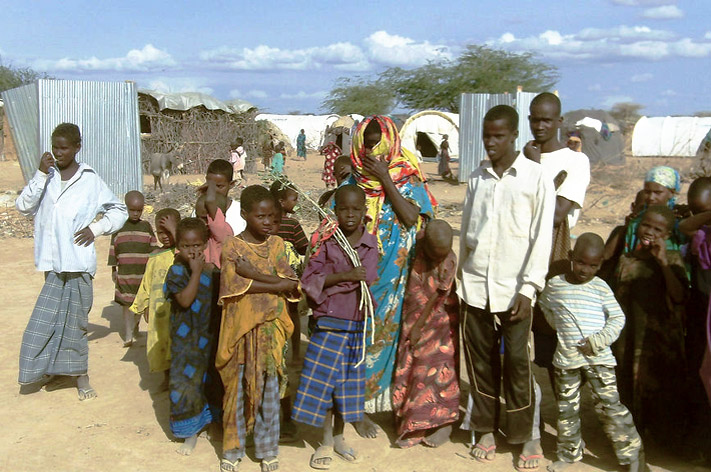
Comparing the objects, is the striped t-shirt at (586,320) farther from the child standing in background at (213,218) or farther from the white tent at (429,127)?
the white tent at (429,127)

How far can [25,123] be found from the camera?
12.5 meters

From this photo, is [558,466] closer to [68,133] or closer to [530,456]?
[530,456]

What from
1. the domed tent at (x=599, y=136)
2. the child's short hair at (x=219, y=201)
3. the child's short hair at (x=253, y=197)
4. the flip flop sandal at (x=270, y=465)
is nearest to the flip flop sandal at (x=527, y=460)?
the flip flop sandal at (x=270, y=465)

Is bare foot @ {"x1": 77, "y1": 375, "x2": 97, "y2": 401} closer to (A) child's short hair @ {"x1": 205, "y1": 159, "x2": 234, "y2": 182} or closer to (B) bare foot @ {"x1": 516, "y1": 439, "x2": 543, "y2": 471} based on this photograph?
(A) child's short hair @ {"x1": 205, "y1": 159, "x2": 234, "y2": 182}

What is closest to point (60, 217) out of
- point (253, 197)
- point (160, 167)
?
point (253, 197)

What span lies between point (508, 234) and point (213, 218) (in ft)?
6.39

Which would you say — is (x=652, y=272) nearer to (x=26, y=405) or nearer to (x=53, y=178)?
(x=53, y=178)

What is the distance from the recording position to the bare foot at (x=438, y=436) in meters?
3.77

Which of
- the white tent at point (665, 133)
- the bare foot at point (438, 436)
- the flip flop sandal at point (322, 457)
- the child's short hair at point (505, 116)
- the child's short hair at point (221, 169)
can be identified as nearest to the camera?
the child's short hair at point (505, 116)

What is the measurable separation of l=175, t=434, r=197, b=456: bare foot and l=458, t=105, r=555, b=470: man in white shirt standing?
155cm

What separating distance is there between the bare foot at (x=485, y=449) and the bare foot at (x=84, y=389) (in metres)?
2.58

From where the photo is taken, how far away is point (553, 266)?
360 cm

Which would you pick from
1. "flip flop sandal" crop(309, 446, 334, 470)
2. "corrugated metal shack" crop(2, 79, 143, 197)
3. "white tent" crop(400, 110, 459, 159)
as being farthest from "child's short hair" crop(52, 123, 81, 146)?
"white tent" crop(400, 110, 459, 159)

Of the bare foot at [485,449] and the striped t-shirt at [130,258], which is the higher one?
the striped t-shirt at [130,258]
